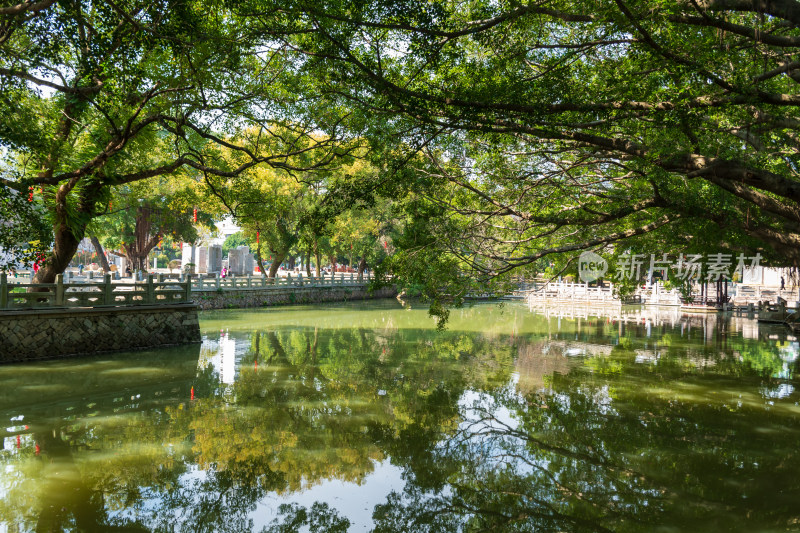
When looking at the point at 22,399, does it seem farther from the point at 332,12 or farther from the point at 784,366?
the point at 784,366

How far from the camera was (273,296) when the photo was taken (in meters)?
29.6

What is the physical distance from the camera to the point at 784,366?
12.8 m

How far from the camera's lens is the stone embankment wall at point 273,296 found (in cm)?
2583

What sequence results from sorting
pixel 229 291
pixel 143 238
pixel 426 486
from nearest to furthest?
1. pixel 426 486
2. pixel 229 291
3. pixel 143 238

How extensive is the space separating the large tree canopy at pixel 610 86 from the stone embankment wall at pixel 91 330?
8034 millimetres

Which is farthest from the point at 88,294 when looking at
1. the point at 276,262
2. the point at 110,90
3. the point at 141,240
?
the point at 276,262

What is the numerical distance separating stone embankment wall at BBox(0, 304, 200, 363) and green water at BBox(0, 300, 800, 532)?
65 centimetres

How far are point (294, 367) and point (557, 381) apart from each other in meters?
5.58

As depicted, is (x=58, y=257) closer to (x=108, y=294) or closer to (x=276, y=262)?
(x=108, y=294)

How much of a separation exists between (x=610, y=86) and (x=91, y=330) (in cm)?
1226

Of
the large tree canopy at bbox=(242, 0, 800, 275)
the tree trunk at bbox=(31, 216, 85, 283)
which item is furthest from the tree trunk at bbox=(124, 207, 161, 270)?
the large tree canopy at bbox=(242, 0, 800, 275)

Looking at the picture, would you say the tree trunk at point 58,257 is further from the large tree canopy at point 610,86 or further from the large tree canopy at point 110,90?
the large tree canopy at point 610,86

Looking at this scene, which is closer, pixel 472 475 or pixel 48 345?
pixel 472 475

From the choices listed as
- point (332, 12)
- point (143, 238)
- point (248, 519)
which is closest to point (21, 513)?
point (248, 519)
